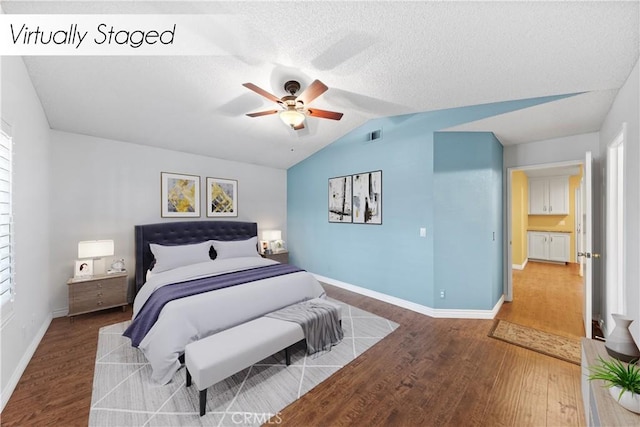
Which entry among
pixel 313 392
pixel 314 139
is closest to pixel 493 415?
pixel 313 392

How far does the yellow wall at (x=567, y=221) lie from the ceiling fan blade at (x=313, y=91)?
747cm

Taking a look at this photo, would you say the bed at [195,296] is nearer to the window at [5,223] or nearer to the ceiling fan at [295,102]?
the window at [5,223]

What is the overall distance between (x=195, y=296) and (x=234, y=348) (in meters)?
0.77

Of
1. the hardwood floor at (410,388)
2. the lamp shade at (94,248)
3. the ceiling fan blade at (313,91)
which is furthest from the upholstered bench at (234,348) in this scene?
the lamp shade at (94,248)

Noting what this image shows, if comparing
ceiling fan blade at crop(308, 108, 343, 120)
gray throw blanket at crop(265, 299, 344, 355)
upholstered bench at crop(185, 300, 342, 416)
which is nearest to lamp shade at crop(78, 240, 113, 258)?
upholstered bench at crop(185, 300, 342, 416)

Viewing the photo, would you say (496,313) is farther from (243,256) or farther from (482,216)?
(243,256)

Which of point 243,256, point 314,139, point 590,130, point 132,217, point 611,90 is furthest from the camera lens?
point 314,139

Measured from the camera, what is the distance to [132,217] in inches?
155

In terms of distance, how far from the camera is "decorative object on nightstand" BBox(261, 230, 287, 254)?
17.8 ft

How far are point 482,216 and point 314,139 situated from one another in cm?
300

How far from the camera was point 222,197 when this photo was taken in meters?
4.92

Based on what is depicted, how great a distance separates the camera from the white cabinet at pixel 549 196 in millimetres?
6297

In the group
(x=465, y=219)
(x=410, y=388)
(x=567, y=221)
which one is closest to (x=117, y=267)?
(x=410, y=388)

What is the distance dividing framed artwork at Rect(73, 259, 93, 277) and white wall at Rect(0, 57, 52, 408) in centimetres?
32
